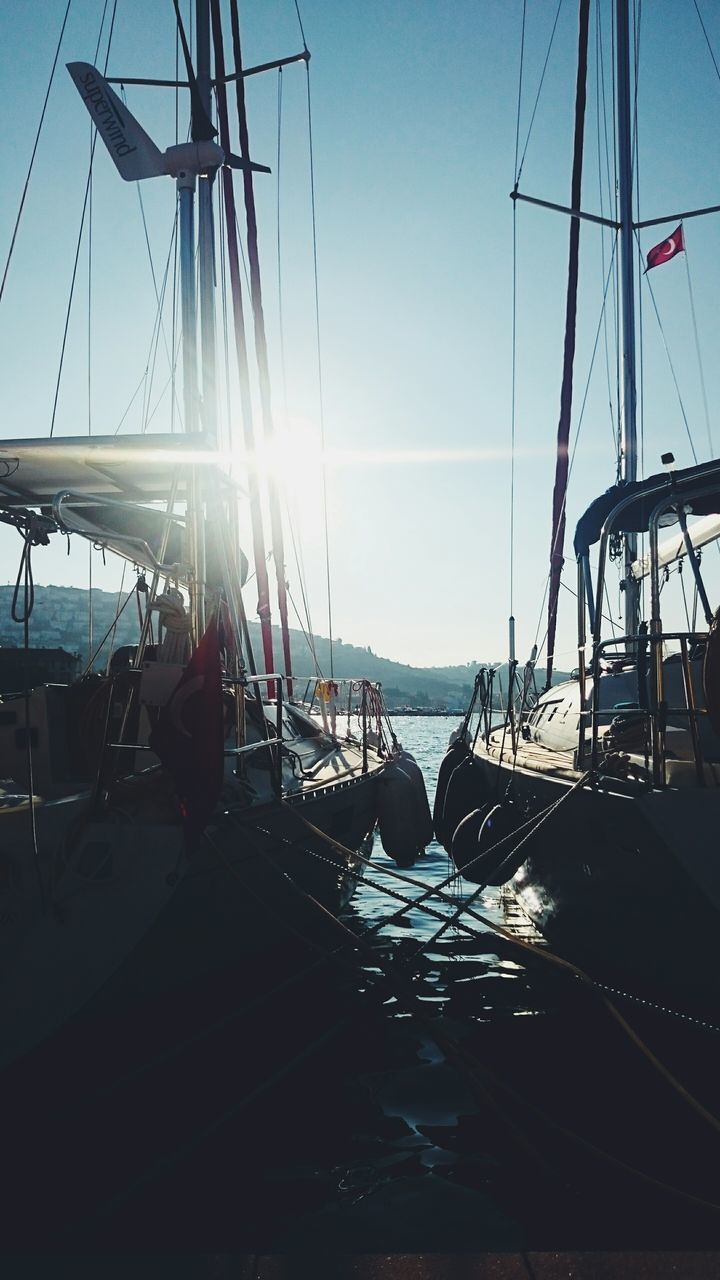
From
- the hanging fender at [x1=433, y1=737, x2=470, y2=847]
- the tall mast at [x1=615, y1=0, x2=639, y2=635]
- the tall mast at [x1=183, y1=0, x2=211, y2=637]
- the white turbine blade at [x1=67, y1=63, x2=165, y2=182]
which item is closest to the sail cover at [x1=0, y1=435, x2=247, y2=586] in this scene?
the tall mast at [x1=183, y1=0, x2=211, y2=637]

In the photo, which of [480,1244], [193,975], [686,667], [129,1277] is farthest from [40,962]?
[686,667]

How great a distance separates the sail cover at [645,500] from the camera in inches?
226

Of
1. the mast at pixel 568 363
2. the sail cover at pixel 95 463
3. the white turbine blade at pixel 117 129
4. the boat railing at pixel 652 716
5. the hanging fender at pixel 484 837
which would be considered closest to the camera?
the boat railing at pixel 652 716

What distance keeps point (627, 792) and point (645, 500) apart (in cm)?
361

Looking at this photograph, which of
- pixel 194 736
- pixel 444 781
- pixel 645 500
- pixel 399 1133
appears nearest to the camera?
pixel 399 1133

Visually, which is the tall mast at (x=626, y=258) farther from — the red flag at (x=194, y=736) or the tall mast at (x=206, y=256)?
the red flag at (x=194, y=736)

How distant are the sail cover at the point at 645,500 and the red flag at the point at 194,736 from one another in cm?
366

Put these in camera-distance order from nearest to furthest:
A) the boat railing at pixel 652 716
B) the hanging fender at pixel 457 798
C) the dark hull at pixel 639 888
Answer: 1. the dark hull at pixel 639 888
2. the boat railing at pixel 652 716
3. the hanging fender at pixel 457 798

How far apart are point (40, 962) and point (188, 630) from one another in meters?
2.61

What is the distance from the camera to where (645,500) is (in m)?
7.36

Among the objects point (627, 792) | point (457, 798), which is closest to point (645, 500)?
point (627, 792)

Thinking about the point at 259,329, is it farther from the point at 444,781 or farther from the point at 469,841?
the point at 469,841

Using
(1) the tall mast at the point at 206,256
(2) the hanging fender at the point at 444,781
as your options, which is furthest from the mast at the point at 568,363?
(1) the tall mast at the point at 206,256

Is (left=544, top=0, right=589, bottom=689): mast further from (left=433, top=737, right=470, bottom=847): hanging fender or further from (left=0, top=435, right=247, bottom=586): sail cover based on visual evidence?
(left=0, top=435, right=247, bottom=586): sail cover
